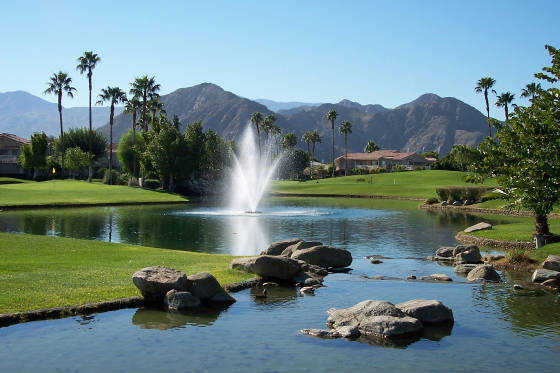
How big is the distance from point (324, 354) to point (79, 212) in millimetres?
57795

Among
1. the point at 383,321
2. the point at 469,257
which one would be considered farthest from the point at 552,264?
the point at 383,321

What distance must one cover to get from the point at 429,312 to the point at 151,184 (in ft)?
328

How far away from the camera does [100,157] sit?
148 meters

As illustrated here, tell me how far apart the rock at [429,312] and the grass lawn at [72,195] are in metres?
64.0

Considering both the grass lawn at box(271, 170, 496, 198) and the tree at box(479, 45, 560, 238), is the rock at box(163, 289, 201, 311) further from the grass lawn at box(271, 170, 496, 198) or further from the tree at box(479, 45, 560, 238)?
the grass lawn at box(271, 170, 496, 198)

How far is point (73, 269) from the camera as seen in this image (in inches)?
995

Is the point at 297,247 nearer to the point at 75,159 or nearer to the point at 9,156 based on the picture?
the point at 75,159

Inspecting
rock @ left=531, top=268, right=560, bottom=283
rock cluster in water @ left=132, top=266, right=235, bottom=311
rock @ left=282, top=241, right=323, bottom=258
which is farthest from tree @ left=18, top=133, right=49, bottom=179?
rock @ left=531, top=268, right=560, bottom=283

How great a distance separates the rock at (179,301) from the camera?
67.7ft

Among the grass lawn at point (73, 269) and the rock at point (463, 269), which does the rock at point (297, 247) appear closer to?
the grass lawn at point (73, 269)

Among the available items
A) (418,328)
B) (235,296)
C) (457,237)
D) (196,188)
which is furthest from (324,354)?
(196,188)

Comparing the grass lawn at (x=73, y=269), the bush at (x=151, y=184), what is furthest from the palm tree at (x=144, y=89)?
the grass lawn at (x=73, y=269)

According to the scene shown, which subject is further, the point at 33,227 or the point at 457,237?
the point at 33,227

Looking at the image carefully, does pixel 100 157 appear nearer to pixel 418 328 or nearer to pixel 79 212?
pixel 79 212
